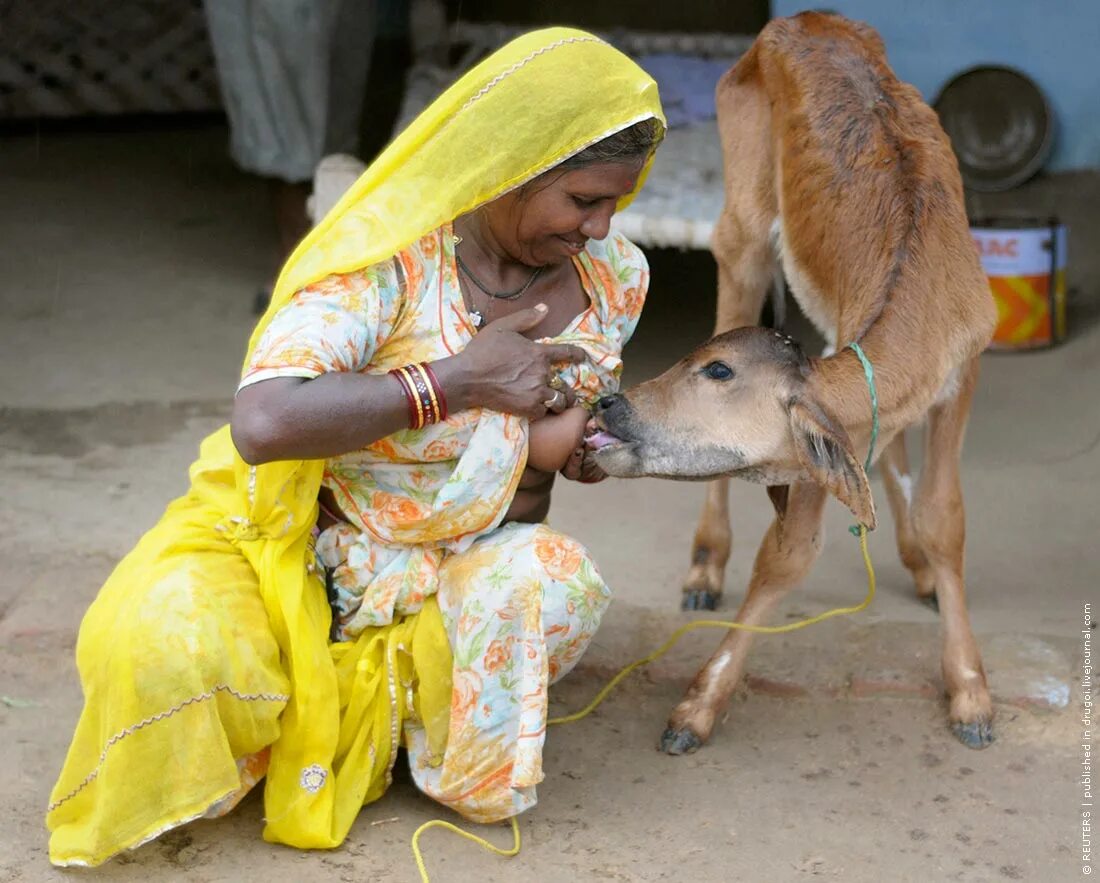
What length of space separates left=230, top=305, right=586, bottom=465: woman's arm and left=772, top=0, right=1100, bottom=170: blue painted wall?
4.03 meters

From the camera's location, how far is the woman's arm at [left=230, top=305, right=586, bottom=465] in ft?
9.19

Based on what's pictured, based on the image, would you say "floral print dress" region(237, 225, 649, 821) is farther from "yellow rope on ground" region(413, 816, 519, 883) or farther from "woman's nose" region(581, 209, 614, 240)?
"woman's nose" region(581, 209, 614, 240)

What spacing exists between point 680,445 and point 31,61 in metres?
6.45

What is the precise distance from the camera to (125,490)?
5.07 m

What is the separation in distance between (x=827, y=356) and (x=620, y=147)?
2.36 feet

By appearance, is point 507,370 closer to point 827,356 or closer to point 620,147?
point 620,147

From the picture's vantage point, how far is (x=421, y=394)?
290 centimetres

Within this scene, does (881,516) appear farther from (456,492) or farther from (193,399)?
(193,399)

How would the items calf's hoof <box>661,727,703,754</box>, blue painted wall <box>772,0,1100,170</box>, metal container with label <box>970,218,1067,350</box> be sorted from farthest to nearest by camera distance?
blue painted wall <box>772,0,1100,170</box> → metal container with label <box>970,218,1067,350</box> → calf's hoof <box>661,727,703,754</box>

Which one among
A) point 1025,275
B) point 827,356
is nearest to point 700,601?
point 827,356

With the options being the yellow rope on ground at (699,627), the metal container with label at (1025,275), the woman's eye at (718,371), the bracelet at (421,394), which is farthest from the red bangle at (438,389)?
the metal container with label at (1025,275)

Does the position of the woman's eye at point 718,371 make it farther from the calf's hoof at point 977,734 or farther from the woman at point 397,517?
the calf's hoof at point 977,734

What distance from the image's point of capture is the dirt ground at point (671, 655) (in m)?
3.17

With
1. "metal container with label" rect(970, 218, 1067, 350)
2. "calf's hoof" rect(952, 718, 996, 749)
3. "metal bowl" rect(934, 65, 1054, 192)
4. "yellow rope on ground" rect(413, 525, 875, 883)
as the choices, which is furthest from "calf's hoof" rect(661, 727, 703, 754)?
"metal bowl" rect(934, 65, 1054, 192)
